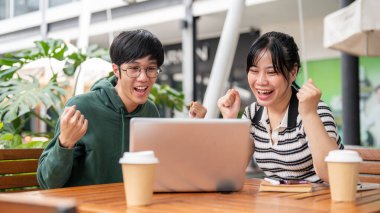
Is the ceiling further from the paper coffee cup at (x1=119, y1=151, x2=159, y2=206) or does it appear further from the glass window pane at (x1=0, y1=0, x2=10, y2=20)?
the paper coffee cup at (x1=119, y1=151, x2=159, y2=206)

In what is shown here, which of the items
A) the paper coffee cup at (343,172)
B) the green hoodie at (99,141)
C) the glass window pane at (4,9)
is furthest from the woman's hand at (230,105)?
the glass window pane at (4,9)

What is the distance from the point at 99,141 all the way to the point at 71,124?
0.44 metres

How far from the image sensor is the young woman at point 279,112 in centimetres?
166

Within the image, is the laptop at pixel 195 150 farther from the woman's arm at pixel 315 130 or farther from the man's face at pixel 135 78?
the man's face at pixel 135 78

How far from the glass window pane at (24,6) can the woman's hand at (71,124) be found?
9668 millimetres

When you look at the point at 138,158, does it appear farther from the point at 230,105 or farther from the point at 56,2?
the point at 56,2

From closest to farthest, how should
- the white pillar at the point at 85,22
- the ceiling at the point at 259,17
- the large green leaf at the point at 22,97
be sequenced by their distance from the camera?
the large green leaf at the point at 22,97, the white pillar at the point at 85,22, the ceiling at the point at 259,17

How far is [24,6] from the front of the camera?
10.6m

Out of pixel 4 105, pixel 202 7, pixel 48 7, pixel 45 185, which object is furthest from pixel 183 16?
pixel 45 185

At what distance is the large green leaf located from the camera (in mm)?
3006

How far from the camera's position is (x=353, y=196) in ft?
4.02

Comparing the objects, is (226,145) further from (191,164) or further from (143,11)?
(143,11)

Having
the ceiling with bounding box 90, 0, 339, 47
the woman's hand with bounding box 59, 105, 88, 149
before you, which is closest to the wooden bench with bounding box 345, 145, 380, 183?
the woman's hand with bounding box 59, 105, 88, 149

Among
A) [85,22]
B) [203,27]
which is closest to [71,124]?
[85,22]
